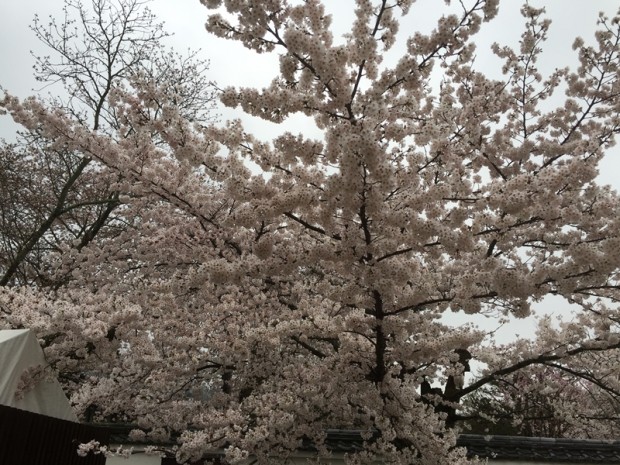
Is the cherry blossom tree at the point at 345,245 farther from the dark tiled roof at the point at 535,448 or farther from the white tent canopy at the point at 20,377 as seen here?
the dark tiled roof at the point at 535,448

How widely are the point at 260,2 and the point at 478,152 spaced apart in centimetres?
386

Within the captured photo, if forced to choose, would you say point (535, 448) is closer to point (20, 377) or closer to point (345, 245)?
point (345, 245)

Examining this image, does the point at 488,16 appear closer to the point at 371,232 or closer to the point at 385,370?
the point at 371,232

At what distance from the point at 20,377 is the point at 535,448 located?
735cm

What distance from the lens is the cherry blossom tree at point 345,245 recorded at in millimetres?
3643

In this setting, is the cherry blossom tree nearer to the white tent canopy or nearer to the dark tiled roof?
the white tent canopy

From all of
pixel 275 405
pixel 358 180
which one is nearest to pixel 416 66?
pixel 358 180

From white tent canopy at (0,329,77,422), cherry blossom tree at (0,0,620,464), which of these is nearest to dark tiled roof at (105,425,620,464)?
cherry blossom tree at (0,0,620,464)

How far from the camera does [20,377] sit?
5.31 m

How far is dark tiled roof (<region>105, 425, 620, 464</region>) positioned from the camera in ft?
24.8

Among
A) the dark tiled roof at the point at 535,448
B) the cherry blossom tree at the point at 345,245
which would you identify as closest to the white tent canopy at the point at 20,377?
the cherry blossom tree at the point at 345,245

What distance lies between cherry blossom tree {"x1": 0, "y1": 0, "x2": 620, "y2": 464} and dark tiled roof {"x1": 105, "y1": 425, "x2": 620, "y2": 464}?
5.19 ft

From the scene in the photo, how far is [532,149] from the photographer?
6555 millimetres

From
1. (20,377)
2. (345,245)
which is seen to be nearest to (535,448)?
(345,245)
